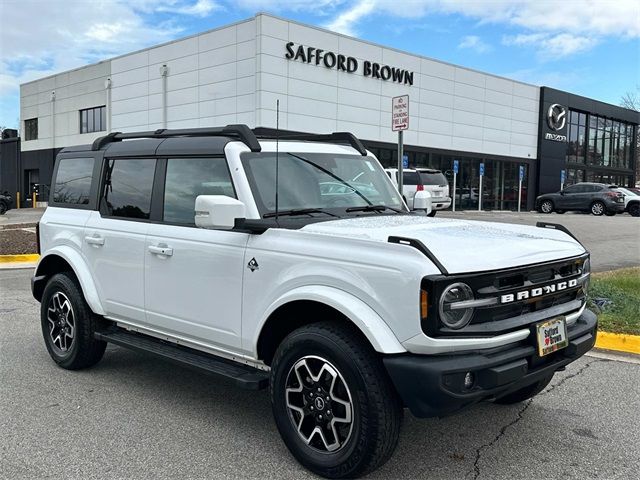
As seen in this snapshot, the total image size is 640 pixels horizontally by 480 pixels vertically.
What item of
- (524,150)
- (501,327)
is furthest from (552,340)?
(524,150)

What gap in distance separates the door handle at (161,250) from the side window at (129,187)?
0.33 metres

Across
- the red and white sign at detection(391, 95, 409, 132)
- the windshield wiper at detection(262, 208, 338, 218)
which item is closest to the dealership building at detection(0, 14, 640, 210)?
the red and white sign at detection(391, 95, 409, 132)

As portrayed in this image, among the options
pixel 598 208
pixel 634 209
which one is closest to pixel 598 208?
pixel 598 208

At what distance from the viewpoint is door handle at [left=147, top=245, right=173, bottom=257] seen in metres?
4.18

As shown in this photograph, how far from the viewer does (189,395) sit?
15.1ft

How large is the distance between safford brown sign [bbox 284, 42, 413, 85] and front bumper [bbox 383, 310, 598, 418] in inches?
942

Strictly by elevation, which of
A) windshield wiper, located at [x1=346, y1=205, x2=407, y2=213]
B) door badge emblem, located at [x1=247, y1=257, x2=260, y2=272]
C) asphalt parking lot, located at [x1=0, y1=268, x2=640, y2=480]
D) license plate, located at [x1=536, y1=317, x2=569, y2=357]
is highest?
windshield wiper, located at [x1=346, y1=205, x2=407, y2=213]

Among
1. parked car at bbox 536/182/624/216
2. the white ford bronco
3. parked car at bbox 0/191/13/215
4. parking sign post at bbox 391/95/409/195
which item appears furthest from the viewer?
parked car at bbox 536/182/624/216

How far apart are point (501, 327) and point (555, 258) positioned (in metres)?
0.67

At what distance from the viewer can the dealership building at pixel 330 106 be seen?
25797 millimetres

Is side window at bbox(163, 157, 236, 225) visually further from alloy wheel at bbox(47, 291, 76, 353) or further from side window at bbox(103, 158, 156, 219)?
alloy wheel at bbox(47, 291, 76, 353)

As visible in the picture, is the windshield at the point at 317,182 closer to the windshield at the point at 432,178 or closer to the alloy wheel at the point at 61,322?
the alloy wheel at the point at 61,322

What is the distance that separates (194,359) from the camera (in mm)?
4047

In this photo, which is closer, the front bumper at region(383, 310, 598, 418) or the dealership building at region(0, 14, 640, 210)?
the front bumper at region(383, 310, 598, 418)
